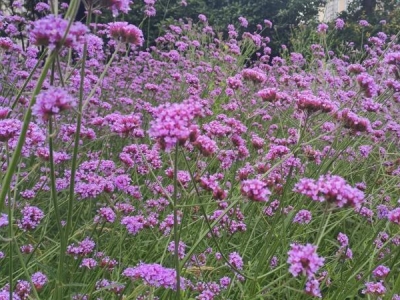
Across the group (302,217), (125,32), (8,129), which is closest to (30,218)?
(8,129)

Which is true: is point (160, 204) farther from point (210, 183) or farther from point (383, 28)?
point (383, 28)

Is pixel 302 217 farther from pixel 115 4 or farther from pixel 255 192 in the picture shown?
pixel 115 4

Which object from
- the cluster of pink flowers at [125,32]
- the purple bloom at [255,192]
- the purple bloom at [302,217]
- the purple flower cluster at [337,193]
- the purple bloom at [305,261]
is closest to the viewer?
the purple bloom at [305,261]

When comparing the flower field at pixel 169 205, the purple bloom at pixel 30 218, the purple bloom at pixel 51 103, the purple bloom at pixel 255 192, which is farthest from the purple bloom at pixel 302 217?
the purple bloom at pixel 51 103

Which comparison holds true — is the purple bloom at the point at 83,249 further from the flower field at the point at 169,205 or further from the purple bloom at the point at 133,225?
the purple bloom at the point at 133,225

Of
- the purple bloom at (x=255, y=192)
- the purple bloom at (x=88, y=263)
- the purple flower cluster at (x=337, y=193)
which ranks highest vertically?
the purple flower cluster at (x=337, y=193)

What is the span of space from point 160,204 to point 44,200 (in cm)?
73

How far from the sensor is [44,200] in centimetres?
291

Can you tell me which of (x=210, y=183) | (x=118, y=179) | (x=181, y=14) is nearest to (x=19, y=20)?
(x=118, y=179)

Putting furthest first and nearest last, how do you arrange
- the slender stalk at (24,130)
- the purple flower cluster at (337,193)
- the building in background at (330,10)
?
the building in background at (330,10) → the purple flower cluster at (337,193) → the slender stalk at (24,130)

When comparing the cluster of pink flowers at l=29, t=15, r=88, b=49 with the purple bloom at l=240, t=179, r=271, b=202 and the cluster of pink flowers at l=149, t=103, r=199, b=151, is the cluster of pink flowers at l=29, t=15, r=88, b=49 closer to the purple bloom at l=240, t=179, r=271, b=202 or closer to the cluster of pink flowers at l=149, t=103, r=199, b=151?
the cluster of pink flowers at l=149, t=103, r=199, b=151

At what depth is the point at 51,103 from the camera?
1192mm

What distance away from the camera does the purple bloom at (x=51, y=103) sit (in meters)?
1.19

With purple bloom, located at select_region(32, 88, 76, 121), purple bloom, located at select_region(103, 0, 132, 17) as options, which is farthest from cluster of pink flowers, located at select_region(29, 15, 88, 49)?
purple bloom, located at select_region(103, 0, 132, 17)
